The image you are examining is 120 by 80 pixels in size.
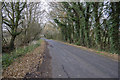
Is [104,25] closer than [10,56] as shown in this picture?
No

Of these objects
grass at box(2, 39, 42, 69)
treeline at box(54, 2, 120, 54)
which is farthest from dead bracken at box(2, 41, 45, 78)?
treeline at box(54, 2, 120, 54)

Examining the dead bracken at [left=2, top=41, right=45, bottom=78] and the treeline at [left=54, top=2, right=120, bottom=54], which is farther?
the treeline at [left=54, top=2, right=120, bottom=54]

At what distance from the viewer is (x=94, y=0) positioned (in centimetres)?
1157

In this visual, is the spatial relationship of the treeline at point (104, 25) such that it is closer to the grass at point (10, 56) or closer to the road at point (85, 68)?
the road at point (85, 68)

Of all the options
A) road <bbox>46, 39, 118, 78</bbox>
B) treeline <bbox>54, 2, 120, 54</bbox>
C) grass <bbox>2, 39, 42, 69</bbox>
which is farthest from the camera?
treeline <bbox>54, 2, 120, 54</bbox>

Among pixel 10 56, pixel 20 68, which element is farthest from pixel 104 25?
pixel 10 56

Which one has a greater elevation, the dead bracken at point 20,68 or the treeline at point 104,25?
the treeline at point 104,25

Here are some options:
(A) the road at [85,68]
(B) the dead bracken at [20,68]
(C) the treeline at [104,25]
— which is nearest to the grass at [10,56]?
(B) the dead bracken at [20,68]

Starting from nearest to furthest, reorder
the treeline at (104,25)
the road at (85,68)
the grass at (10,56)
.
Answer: the road at (85,68) < the grass at (10,56) < the treeline at (104,25)

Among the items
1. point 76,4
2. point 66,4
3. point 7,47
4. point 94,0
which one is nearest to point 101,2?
point 94,0

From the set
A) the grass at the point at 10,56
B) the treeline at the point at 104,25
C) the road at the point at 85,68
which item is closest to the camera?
the road at the point at 85,68

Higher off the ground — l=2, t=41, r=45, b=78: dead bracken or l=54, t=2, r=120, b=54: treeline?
l=54, t=2, r=120, b=54: treeline

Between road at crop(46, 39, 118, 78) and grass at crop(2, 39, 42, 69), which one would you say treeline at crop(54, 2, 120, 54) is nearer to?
road at crop(46, 39, 118, 78)

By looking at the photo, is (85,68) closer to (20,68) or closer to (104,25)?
(20,68)
